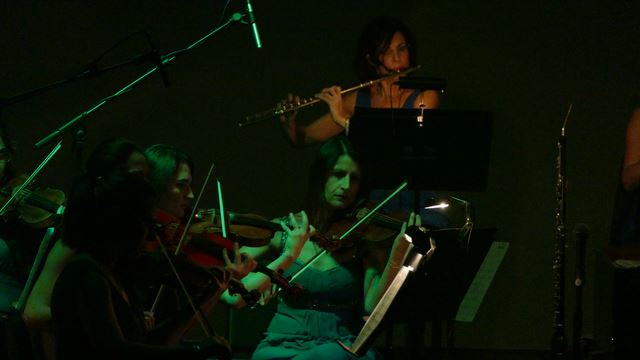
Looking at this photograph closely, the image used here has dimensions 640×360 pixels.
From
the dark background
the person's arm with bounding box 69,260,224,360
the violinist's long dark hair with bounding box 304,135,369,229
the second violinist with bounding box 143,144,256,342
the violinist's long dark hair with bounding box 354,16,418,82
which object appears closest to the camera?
the person's arm with bounding box 69,260,224,360

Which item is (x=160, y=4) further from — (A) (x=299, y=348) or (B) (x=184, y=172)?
(A) (x=299, y=348)

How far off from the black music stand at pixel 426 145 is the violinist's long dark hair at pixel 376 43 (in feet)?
2.51

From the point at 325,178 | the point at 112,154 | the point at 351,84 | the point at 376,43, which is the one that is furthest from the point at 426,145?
the point at 351,84

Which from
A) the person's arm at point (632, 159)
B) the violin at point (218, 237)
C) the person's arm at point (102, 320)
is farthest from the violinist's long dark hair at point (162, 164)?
the person's arm at point (632, 159)

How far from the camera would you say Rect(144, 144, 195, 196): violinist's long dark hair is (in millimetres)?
3414

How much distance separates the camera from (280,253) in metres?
3.48

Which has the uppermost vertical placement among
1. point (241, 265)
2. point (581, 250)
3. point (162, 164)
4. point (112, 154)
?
point (112, 154)

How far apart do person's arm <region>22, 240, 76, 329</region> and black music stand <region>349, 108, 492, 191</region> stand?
136 centimetres

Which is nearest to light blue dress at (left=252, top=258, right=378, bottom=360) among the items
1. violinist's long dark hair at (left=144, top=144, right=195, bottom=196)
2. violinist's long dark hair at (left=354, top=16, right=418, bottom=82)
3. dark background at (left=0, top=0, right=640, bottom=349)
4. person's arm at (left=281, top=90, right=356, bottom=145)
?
violinist's long dark hair at (left=144, top=144, right=195, bottom=196)

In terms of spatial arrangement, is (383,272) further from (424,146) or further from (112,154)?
(112,154)

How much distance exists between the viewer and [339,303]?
3.32m

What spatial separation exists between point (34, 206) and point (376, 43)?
174 cm

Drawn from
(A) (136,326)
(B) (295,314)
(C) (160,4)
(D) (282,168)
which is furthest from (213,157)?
(A) (136,326)

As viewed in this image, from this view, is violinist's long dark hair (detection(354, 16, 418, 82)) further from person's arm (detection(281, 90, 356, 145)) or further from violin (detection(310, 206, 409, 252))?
violin (detection(310, 206, 409, 252))
